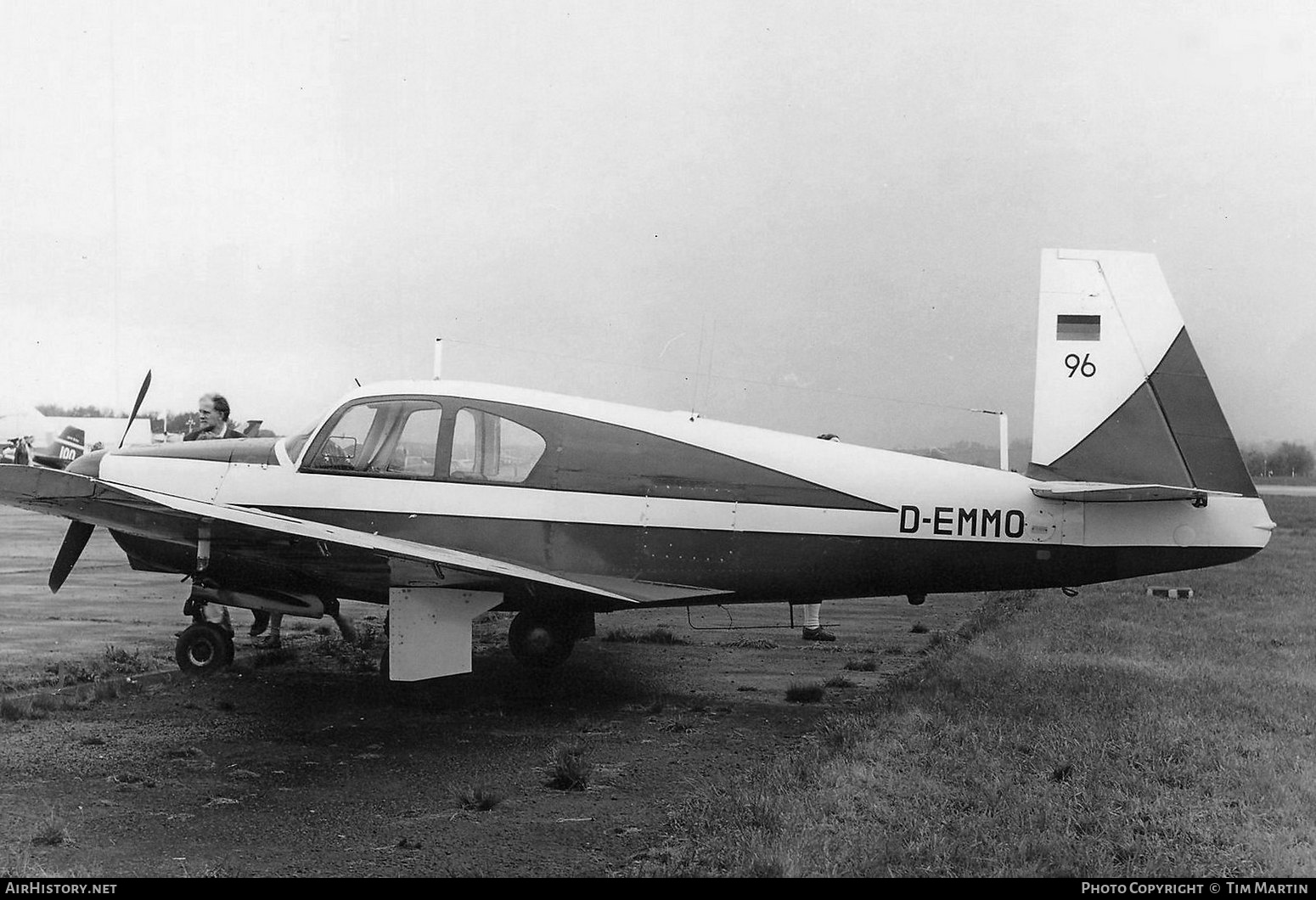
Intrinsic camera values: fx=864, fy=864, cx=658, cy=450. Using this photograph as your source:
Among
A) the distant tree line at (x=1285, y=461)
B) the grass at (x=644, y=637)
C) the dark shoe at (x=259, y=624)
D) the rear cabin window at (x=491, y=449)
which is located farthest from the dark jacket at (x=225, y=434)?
the distant tree line at (x=1285, y=461)

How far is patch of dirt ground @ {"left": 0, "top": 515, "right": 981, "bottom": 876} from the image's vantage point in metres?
3.46

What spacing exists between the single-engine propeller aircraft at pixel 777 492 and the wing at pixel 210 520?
0.11 feet

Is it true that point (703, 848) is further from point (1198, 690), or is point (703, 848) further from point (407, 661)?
point (1198, 690)

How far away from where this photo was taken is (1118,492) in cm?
524

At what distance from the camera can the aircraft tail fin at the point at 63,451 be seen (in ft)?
22.2

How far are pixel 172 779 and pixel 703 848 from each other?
2728 mm

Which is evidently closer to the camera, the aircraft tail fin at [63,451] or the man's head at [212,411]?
the aircraft tail fin at [63,451]

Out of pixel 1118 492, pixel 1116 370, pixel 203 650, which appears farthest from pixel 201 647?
pixel 1116 370

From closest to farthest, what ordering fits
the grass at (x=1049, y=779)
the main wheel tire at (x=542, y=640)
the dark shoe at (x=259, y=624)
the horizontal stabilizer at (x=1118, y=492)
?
the grass at (x=1049, y=779), the horizontal stabilizer at (x=1118, y=492), the main wheel tire at (x=542, y=640), the dark shoe at (x=259, y=624)

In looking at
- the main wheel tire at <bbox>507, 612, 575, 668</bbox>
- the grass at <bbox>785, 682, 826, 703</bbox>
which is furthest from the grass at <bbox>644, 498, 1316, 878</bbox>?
the main wheel tire at <bbox>507, 612, 575, 668</bbox>

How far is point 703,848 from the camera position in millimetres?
3361

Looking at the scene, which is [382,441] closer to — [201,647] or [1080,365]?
[201,647]

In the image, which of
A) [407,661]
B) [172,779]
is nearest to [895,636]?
[407,661]

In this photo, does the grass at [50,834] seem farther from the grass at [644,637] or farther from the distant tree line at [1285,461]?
the distant tree line at [1285,461]
